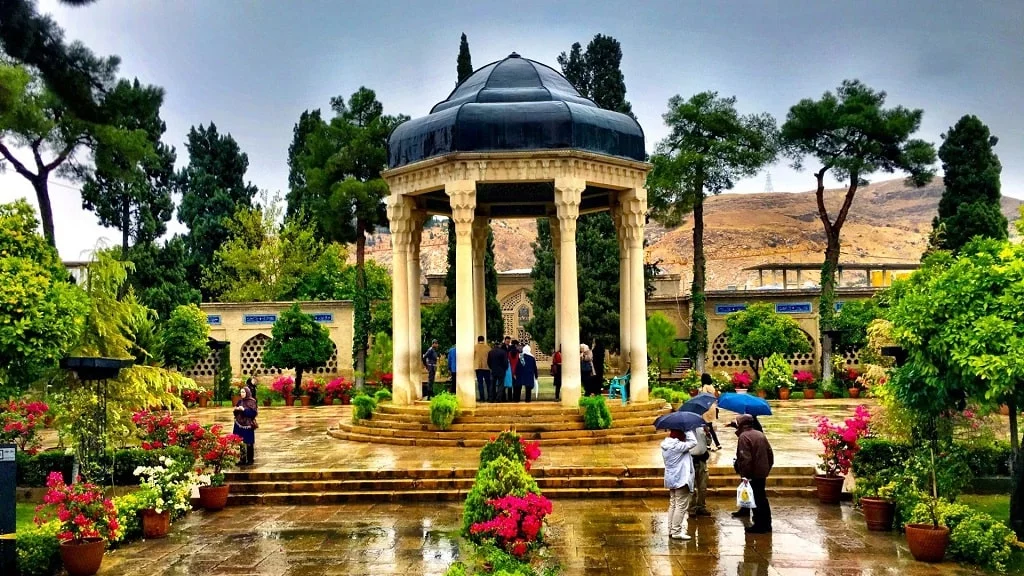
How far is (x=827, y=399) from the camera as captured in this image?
97.3 feet

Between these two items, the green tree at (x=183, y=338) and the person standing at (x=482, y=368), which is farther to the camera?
the green tree at (x=183, y=338)

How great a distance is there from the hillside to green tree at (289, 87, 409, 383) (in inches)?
1760

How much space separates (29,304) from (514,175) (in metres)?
9.09

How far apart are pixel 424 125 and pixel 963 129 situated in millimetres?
25591

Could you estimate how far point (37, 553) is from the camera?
8.92 meters

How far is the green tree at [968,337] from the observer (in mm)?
8648

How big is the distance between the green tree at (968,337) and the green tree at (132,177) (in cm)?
2068

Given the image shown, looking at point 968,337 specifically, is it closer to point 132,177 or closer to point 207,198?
point 132,177

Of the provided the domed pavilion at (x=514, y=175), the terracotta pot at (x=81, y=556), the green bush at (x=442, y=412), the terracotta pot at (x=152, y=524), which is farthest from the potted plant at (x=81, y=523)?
the domed pavilion at (x=514, y=175)

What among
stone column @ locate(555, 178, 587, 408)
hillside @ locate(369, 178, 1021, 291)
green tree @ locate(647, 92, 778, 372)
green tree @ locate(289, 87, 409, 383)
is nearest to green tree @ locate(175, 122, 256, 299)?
green tree @ locate(289, 87, 409, 383)

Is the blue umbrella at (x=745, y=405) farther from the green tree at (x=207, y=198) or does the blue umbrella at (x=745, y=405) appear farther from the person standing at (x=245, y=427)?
the green tree at (x=207, y=198)

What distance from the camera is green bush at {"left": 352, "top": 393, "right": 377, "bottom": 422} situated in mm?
18172

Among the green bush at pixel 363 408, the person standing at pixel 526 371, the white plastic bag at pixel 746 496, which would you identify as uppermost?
the person standing at pixel 526 371

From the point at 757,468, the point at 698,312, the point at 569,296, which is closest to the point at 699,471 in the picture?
the point at 757,468
